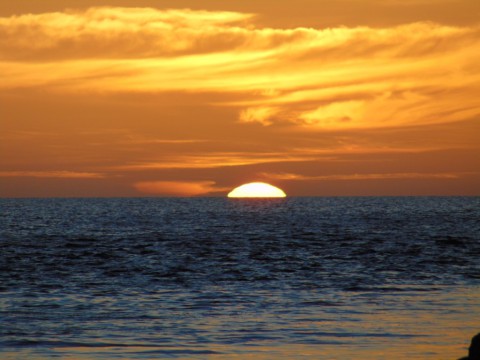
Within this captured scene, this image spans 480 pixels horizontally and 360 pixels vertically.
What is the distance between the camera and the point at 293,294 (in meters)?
31.6

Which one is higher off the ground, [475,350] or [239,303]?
[475,350]

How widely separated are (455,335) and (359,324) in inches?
112

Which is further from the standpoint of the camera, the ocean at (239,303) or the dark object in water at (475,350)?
the ocean at (239,303)

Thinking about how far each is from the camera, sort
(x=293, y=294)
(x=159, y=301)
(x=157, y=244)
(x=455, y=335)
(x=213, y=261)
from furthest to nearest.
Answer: (x=157, y=244) < (x=213, y=261) < (x=293, y=294) < (x=159, y=301) < (x=455, y=335)

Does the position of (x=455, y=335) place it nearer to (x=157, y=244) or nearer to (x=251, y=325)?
(x=251, y=325)

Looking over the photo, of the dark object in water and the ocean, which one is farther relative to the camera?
the ocean

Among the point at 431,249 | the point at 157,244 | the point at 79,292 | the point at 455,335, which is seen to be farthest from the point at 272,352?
the point at 157,244

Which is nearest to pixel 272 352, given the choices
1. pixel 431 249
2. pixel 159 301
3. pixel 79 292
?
pixel 159 301

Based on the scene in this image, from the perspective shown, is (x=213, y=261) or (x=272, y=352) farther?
(x=213, y=261)

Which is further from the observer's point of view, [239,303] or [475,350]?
[239,303]

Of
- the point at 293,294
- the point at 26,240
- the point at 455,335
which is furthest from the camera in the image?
the point at 26,240

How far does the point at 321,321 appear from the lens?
24531 millimetres

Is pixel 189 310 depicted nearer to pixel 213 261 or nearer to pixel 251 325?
pixel 251 325

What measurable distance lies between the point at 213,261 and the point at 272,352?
27240 mm
